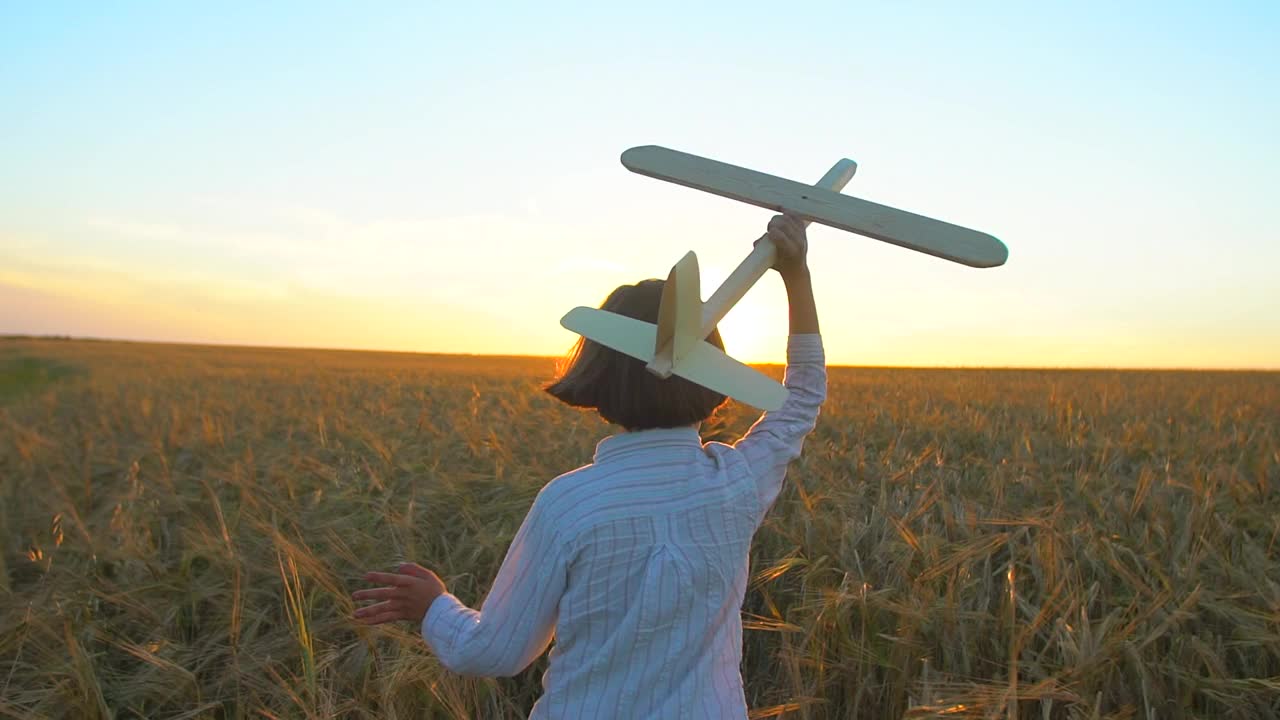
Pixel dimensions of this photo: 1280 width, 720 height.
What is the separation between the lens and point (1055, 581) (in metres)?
2.29

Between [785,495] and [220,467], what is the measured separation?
3574mm

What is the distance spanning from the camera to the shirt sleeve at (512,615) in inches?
45.5

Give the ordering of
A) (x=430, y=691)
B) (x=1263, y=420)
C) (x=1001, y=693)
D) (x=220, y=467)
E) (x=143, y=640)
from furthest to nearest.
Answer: (x=1263, y=420)
(x=220, y=467)
(x=143, y=640)
(x=430, y=691)
(x=1001, y=693)

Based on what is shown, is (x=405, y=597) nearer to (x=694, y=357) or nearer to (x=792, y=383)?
(x=694, y=357)

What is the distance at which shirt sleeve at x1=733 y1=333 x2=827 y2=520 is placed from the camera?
139 cm

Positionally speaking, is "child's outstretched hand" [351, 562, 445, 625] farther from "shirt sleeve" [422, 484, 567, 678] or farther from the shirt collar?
the shirt collar

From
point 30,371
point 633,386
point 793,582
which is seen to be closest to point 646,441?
point 633,386

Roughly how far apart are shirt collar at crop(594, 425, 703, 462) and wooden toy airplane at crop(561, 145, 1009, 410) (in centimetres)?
16

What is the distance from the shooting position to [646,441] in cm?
121

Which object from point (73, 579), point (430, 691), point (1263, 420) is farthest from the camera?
point (1263, 420)

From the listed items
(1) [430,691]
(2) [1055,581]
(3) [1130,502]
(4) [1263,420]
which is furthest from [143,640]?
(4) [1263,420]

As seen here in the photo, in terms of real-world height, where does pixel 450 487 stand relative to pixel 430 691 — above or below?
above

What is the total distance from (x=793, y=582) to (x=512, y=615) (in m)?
1.76

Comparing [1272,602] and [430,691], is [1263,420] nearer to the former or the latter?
[1272,602]
